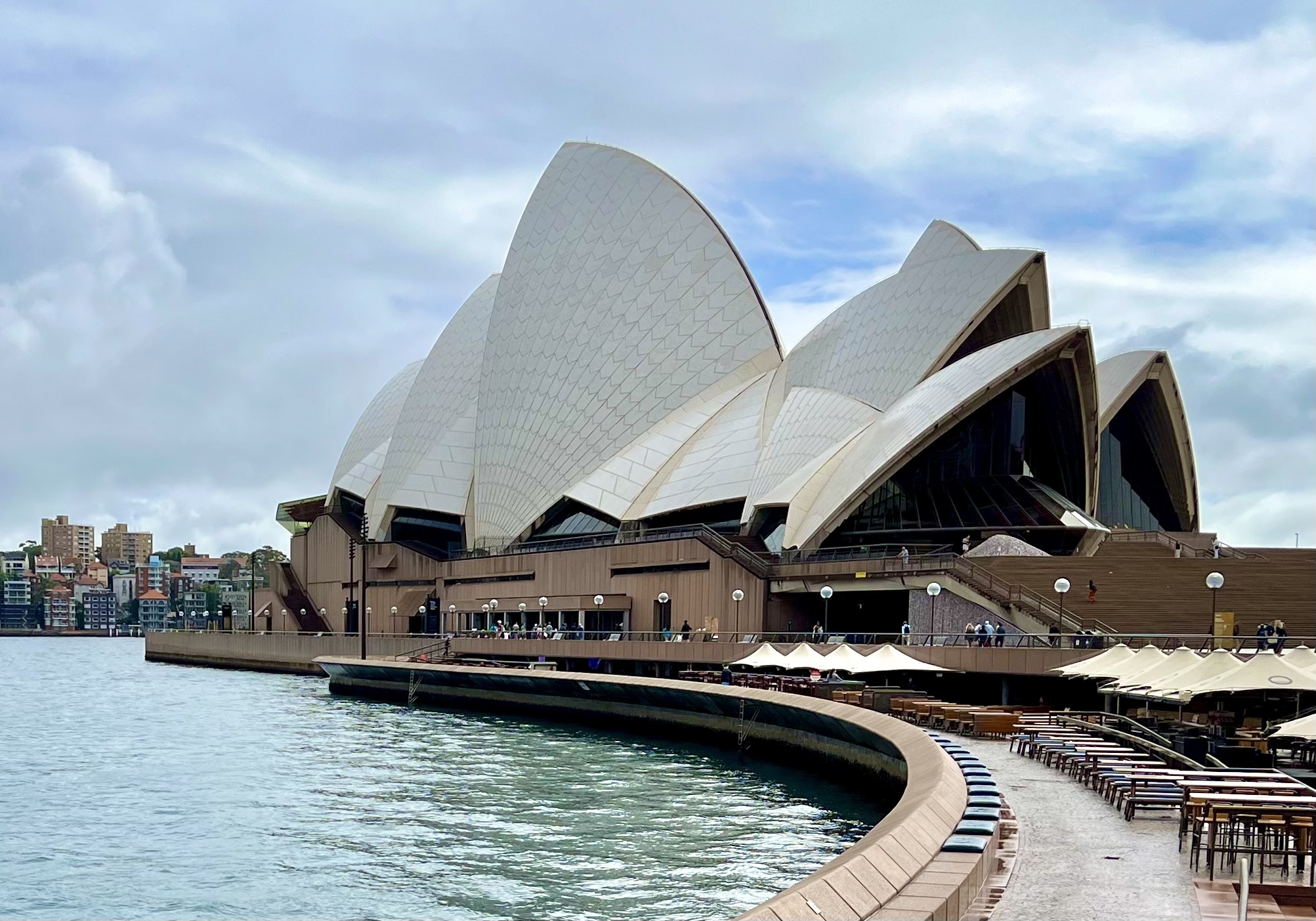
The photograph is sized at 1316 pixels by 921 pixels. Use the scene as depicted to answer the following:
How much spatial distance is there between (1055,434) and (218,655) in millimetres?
48581

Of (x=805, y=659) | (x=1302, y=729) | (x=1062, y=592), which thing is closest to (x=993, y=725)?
(x=805, y=659)

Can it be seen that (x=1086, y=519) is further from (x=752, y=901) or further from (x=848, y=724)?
(x=752, y=901)

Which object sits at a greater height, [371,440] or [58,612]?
[371,440]

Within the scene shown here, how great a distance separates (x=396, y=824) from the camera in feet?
55.0

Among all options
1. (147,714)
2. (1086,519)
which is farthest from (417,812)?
(1086,519)

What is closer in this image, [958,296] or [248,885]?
[248,885]

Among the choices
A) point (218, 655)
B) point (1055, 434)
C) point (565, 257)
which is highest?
point (565, 257)

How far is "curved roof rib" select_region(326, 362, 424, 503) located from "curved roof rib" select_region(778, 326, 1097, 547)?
3235 centimetres

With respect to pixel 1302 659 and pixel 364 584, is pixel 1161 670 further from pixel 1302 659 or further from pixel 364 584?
pixel 364 584

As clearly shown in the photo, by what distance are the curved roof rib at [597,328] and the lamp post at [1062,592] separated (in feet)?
70.6

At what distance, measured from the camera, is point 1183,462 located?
50.4 meters

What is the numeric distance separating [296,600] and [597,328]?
29.0m

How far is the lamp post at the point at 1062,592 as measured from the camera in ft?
90.7

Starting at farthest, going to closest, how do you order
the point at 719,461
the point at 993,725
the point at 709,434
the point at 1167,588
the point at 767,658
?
the point at 709,434 < the point at 719,461 < the point at 1167,588 < the point at 767,658 < the point at 993,725
